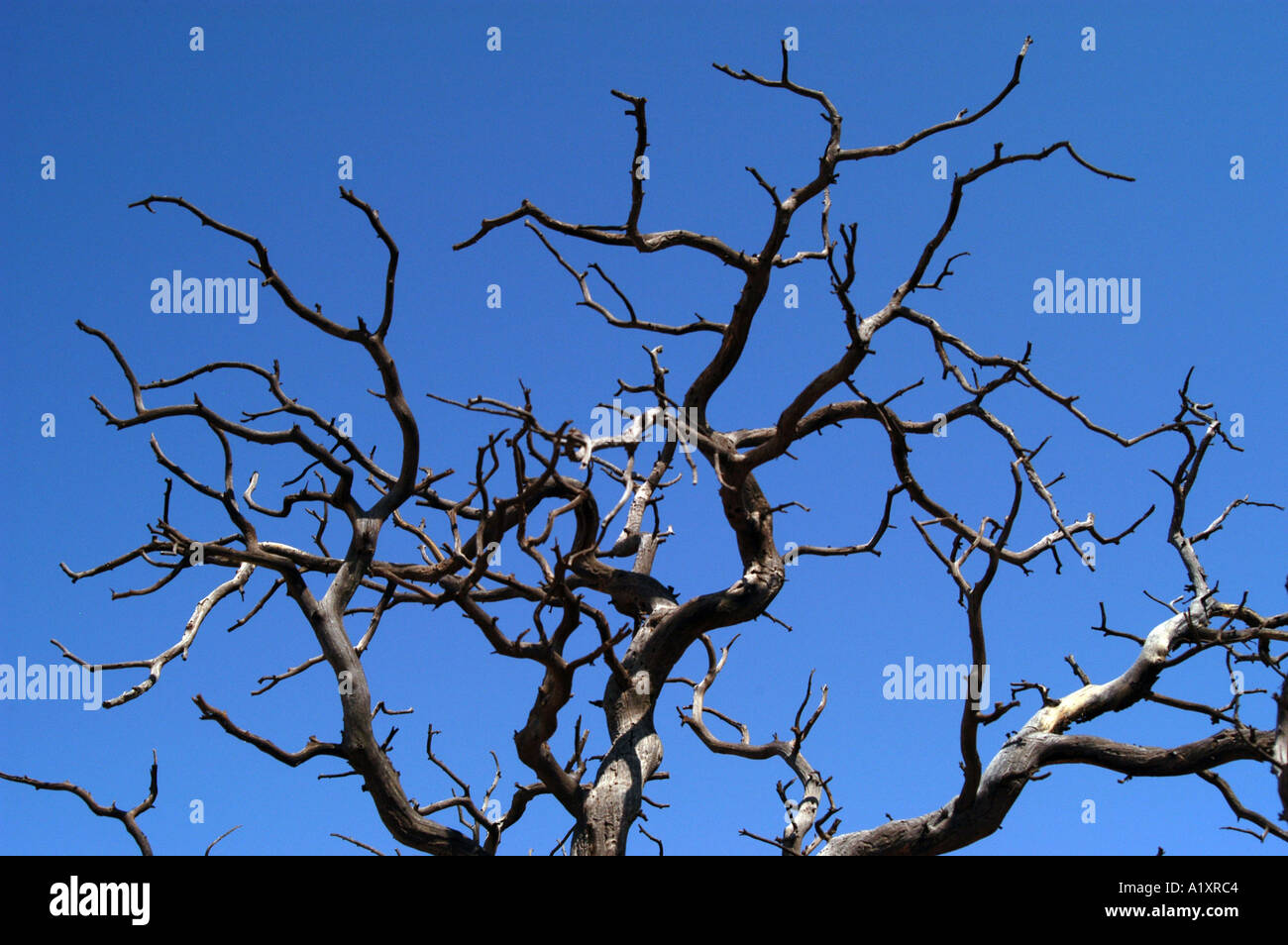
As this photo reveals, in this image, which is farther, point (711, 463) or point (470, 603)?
point (711, 463)

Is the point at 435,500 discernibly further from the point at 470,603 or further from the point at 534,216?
the point at 534,216

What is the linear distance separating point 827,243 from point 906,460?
49.7 inches

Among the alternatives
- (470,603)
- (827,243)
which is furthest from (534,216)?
(470,603)

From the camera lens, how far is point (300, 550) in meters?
5.32
